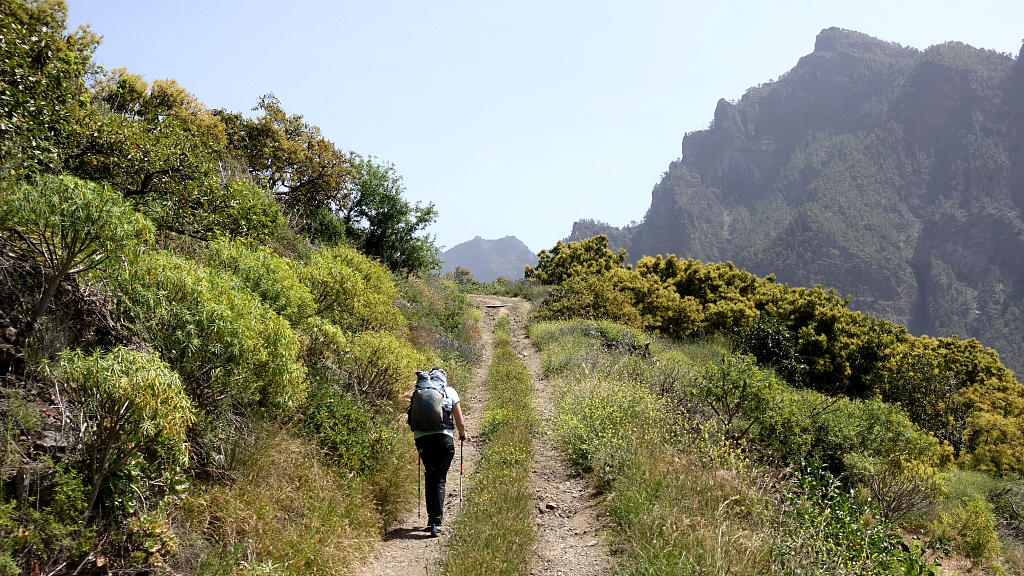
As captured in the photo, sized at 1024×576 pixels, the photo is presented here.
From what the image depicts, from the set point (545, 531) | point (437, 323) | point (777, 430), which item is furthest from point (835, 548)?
point (437, 323)

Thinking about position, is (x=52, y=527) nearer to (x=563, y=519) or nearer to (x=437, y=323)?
(x=563, y=519)

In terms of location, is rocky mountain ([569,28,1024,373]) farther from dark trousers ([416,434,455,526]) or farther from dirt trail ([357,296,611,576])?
dark trousers ([416,434,455,526])

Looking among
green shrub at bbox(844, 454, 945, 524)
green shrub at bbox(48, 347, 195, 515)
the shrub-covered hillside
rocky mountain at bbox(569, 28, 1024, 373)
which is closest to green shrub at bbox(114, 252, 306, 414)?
the shrub-covered hillside

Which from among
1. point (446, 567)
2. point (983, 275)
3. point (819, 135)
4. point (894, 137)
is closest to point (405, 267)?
point (446, 567)

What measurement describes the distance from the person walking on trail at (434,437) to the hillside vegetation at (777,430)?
2119 millimetres

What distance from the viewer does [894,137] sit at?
14775cm

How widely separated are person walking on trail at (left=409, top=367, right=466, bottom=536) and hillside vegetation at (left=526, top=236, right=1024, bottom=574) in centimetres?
212

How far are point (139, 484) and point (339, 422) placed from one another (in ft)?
9.04

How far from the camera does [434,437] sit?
224 inches

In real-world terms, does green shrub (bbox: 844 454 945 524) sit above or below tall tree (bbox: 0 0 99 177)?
below

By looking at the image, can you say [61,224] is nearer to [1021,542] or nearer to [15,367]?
[15,367]

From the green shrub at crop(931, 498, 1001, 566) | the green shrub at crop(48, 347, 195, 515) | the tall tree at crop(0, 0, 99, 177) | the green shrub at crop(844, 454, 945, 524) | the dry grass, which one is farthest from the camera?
the green shrub at crop(931, 498, 1001, 566)

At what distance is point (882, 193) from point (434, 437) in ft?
538

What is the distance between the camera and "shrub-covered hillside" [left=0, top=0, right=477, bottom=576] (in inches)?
120
